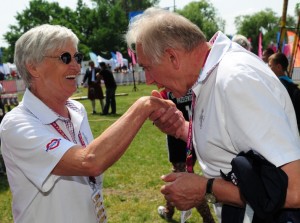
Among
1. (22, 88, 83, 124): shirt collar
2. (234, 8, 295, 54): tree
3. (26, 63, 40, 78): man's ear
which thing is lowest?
(234, 8, 295, 54): tree

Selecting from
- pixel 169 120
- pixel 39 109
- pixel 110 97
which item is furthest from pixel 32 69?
pixel 110 97

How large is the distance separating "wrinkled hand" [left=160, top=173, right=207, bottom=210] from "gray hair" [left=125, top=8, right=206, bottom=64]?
→ 2.11 ft

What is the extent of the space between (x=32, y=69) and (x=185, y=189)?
52.0 inches

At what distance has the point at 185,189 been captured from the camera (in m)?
2.00

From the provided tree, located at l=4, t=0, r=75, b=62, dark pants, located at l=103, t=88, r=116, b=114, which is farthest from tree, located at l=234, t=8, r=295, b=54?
dark pants, located at l=103, t=88, r=116, b=114

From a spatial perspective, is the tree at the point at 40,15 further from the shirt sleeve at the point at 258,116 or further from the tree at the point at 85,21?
the shirt sleeve at the point at 258,116

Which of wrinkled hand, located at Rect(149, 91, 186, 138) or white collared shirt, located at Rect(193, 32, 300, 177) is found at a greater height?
white collared shirt, located at Rect(193, 32, 300, 177)

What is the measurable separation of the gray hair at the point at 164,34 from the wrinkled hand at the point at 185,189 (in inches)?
25.3

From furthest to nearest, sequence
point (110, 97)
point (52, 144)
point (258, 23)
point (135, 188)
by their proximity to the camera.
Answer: point (258, 23), point (110, 97), point (135, 188), point (52, 144)

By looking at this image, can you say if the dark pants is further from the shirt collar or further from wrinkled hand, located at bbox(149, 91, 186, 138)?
the shirt collar

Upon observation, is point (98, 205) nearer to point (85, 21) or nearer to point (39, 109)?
point (39, 109)

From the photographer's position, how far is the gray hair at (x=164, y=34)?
202 centimetres

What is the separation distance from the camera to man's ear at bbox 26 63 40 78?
2.58 meters

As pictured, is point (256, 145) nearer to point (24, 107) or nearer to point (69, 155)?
point (69, 155)
